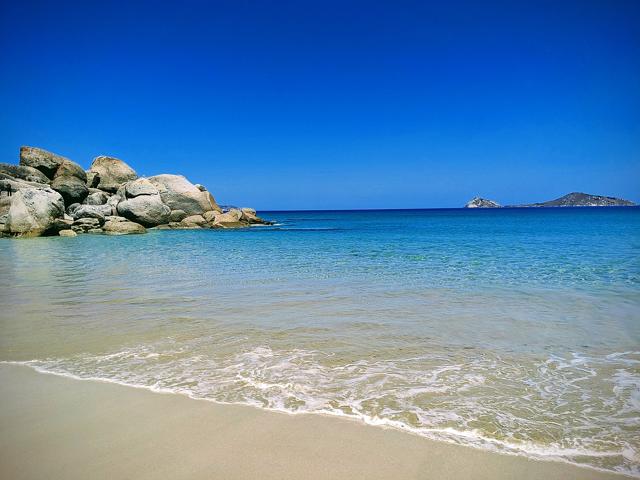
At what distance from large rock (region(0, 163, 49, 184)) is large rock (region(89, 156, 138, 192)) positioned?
4.97 metres

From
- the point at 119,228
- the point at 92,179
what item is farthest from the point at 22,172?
the point at 119,228

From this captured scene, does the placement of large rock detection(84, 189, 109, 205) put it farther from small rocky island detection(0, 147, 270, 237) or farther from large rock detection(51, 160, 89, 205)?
large rock detection(51, 160, 89, 205)

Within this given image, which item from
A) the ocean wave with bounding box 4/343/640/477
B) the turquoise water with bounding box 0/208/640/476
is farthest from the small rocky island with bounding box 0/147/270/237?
the ocean wave with bounding box 4/343/640/477

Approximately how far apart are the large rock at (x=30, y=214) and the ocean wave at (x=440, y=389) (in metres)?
27.9

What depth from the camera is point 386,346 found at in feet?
16.6

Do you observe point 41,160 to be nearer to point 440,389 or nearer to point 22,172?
point 22,172

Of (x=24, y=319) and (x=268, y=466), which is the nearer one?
(x=268, y=466)

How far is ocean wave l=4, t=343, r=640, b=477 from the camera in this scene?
288 centimetres

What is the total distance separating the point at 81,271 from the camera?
470 inches

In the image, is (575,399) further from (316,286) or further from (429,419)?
(316,286)

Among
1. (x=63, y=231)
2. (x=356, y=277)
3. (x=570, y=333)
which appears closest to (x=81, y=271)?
(x=356, y=277)

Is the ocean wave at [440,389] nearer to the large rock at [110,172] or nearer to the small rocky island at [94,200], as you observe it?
the small rocky island at [94,200]

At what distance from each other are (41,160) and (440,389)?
134 feet

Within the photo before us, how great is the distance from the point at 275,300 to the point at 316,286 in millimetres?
1751
